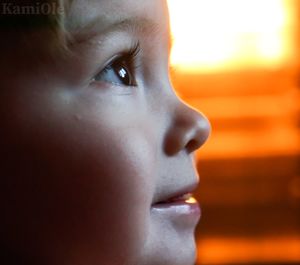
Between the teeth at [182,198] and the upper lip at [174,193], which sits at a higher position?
the upper lip at [174,193]

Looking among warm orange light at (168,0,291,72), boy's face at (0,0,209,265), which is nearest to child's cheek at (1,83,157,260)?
boy's face at (0,0,209,265)

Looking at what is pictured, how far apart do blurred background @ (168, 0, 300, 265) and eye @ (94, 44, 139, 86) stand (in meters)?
0.97

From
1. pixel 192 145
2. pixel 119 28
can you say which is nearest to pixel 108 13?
pixel 119 28

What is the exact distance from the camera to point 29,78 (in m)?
0.45

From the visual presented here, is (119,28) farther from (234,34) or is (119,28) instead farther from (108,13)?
(234,34)

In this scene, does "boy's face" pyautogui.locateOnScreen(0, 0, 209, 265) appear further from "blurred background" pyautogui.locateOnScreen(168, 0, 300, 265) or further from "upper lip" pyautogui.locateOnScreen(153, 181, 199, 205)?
"blurred background" pyautogui.locateOnScreen(168, 0, 300, 265)

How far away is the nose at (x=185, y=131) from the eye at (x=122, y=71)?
4cm

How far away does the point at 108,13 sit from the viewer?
18.3 inches

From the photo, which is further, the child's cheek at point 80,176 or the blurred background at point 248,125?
the blurred background at point 248,125

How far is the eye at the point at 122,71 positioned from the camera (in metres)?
0.48

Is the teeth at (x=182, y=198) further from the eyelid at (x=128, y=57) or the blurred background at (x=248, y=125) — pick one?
the blurred background at (x=248, y=125)

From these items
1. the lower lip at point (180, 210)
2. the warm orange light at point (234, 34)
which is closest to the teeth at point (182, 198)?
the lower lip at point (180, 210)

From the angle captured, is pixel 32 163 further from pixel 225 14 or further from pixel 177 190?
pixel 225 14

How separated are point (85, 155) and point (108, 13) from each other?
0.10m
